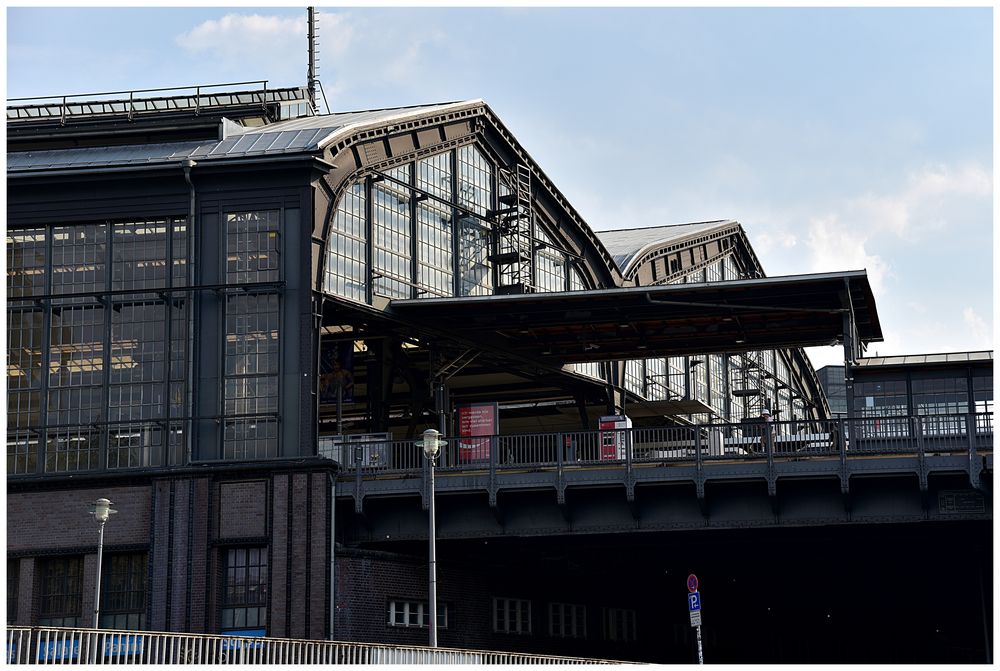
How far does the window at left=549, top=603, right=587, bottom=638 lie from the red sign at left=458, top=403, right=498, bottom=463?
7.71 meters

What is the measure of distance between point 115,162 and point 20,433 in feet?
28.2

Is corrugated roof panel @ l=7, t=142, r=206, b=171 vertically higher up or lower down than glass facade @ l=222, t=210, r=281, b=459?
higher up

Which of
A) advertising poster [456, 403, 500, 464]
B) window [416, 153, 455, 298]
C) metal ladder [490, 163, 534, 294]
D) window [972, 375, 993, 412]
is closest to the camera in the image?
advertising poster [456, 403, 500, 464]

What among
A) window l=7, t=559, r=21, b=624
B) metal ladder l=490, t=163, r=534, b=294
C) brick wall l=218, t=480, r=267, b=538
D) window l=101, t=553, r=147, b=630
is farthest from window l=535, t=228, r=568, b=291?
window l=7, t=559, r=21, b=624

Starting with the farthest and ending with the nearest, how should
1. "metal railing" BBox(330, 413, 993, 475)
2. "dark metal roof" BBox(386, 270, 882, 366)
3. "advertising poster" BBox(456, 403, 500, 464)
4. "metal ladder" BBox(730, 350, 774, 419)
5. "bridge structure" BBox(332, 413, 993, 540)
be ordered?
1. "metal ladder" BBox(730, 350, 774, 419)
2. "dark metal roof" BBox(386, 270, 882, 366)
3. "advertising poster" BBox(456, 403, 500, 464)
4. "metal railing" BBox(330, 413, 993, 475)
5. "bridge structure" BBox(332, 413, 993, 540)

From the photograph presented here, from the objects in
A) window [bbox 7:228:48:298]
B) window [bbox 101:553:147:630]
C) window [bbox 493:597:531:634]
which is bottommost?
window [bbox 493:597:531:634]

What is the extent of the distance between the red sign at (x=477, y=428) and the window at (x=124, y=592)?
9.81 metres

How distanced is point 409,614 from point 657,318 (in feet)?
43.0

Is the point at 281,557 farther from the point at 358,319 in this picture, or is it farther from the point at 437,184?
the point at 437,184

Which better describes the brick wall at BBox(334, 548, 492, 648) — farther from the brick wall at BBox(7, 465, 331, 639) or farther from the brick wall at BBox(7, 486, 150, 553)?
the brick wall at BBox(7, 486, 150, 553)

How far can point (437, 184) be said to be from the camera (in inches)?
2066

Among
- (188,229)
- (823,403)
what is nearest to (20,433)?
(188,229)

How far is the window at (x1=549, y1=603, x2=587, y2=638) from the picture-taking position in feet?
161

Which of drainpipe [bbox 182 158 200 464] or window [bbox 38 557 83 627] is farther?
drainpipe [bbox 182 158 200 464]
